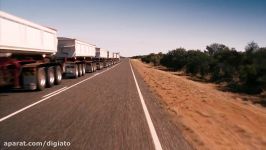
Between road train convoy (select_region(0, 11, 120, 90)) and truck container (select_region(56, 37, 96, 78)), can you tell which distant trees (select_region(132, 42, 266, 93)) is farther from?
road train convoy (select_region(0, 11, 120, 90))

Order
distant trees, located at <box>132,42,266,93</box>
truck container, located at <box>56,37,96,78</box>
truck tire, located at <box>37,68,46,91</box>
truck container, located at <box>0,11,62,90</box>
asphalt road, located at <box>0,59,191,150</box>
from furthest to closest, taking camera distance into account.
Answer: distant trees, located at <box>132,42,266,93</box> → truck container, located at <box>56,37,96,78</box> → truck tire, located at <box>37,68,46,91</box> → truck container, located at <box>0,11,62,90</box> → asphalt road, located at <box>0,59,191,150</box>

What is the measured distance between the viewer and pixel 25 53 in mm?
16016

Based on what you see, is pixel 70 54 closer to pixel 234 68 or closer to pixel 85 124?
pixel 85 124

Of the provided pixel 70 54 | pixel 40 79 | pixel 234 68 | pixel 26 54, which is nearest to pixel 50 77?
pixel 40 79

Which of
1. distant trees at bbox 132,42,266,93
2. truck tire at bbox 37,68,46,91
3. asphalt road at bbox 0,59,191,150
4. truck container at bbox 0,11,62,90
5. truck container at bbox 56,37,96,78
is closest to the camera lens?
asphalt road at bbox 0,59,191,150

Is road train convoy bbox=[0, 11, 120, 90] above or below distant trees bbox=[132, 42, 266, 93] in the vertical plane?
above

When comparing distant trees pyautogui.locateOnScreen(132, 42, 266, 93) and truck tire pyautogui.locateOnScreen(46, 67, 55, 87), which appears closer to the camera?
truck tire pyautogui.locateOnScreen(46, 67, 55, 87)

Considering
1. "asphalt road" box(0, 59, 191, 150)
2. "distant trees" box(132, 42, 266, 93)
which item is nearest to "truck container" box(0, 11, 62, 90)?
"asphalt road" box(0, 59, 191, 150)

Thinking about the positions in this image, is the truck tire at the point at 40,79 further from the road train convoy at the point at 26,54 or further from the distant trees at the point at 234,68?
the distant trees at the point at 234,68

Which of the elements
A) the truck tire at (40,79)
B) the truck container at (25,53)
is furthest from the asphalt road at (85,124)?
the truck tire at (40,79)

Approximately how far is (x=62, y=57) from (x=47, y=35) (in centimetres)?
654

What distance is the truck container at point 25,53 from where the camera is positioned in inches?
532

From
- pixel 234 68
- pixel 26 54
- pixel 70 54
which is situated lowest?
pixel 234 68

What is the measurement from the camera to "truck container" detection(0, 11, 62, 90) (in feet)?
44.3
